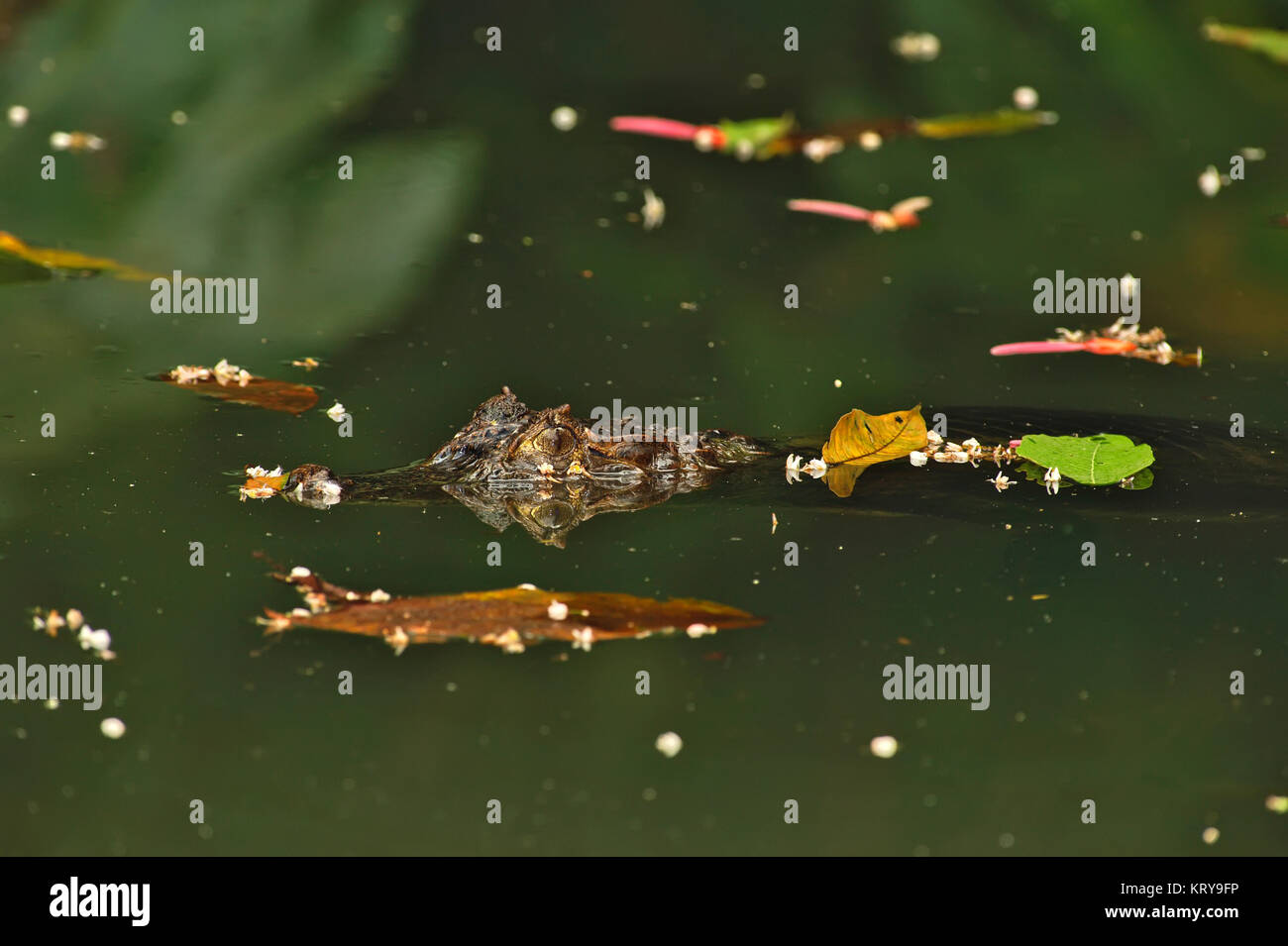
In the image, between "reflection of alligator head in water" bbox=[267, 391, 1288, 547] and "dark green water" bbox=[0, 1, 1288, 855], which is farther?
"reflection of alligator head in water" bbox=[267, 391, 1288, 547]

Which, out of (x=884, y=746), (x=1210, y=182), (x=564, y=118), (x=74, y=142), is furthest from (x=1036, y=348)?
(x=74, y=142)

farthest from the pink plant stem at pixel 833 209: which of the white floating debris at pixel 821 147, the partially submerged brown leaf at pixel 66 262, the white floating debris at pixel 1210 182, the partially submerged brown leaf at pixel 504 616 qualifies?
the partially submerged brown leaf at pixel 504 616

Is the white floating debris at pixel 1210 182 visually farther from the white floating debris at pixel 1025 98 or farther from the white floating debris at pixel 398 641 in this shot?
the white floating debris at pixel 398 641

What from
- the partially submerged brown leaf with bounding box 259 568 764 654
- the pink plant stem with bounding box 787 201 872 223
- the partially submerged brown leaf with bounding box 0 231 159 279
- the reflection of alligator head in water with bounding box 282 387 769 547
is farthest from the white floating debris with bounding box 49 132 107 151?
the partially submerged brown leaf with bounding box 259 568 764 654

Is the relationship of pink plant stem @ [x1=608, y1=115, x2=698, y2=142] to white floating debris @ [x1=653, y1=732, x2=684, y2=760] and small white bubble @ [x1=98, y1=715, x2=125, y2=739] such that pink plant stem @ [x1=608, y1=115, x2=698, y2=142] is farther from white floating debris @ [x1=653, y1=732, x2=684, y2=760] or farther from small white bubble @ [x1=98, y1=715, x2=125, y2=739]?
small white bubble @ [x1=98, y1=715, x2=125, y2=739]

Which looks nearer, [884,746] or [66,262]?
[884,746]

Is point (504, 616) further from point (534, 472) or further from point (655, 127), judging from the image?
point (655, 127)
